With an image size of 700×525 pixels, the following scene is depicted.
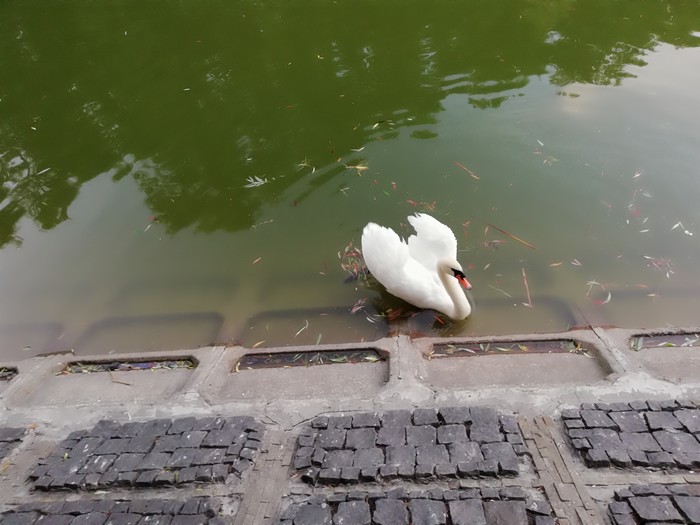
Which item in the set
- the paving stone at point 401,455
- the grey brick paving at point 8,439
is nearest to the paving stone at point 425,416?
the paving stone at point 401,455

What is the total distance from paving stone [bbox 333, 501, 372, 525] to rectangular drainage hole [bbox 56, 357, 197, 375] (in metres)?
2.09

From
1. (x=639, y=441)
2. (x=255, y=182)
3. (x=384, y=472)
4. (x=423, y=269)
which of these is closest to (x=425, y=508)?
(x=384, y=472)

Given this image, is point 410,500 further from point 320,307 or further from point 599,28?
point 599,28

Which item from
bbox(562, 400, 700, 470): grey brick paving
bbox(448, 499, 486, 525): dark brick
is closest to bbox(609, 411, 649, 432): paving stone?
bbox(562, 400, 700, 470): grey brick paving

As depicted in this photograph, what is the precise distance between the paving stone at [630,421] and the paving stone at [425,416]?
3.95 ft

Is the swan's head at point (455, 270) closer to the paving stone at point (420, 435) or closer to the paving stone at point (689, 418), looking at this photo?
the paving stone at point (420, 435)

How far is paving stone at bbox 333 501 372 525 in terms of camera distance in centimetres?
303

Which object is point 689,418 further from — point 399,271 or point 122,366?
point 122,366

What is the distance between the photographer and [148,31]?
10984 millimetres

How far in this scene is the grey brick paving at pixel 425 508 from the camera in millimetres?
2975

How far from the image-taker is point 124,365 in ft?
15.4

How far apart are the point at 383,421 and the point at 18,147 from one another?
308 inches

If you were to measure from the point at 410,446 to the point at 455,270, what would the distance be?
1782 millimetres

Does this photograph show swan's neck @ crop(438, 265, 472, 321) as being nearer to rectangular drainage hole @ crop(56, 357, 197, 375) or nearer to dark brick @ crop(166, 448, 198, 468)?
rectangular drainage hole @ crop(56, 357, 197, 375)
